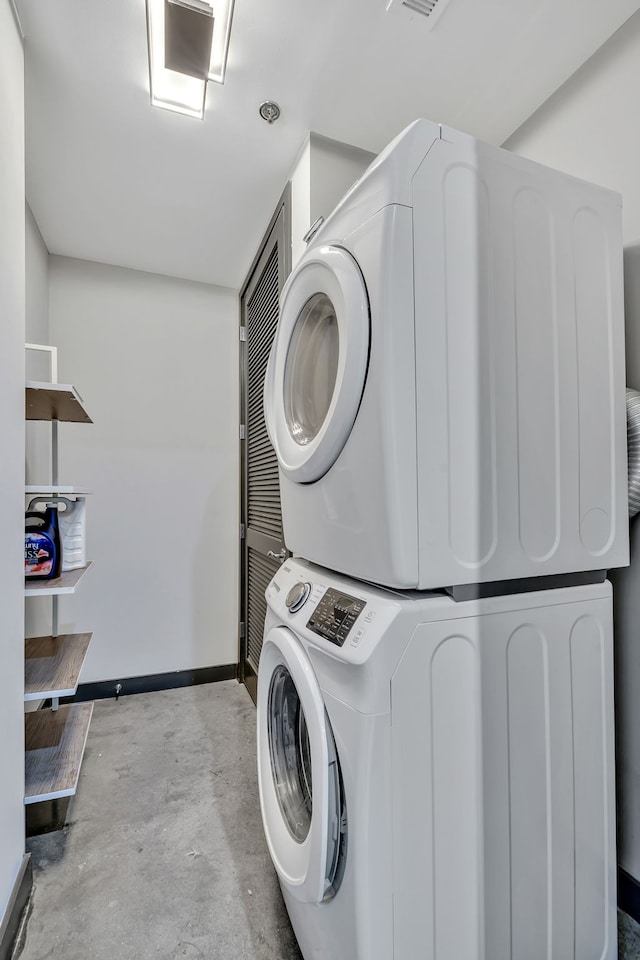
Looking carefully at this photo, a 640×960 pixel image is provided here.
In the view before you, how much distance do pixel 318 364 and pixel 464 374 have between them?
406 millimetres

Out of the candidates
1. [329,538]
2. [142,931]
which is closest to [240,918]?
[142,931]

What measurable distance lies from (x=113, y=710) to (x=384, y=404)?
2.46 metres

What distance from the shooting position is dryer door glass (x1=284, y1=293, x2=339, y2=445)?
114cm

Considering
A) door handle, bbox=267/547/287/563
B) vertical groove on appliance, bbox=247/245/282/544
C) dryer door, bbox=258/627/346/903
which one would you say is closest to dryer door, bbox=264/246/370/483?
dryer door, bbox=258/627/346/903

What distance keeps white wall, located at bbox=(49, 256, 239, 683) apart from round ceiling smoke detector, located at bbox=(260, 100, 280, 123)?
138 centimetres

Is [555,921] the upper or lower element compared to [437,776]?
lower

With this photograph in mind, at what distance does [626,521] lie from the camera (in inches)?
46.0

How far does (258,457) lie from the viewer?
2.50 metres

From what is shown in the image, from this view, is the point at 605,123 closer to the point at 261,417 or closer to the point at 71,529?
the point at 261,417

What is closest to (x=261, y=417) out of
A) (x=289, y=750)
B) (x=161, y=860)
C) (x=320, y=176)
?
(x=320, y=176)

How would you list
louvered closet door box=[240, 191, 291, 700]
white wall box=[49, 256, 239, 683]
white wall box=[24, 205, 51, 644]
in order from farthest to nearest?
white wall box=[49, 256, 239, 683], white wall box=[24, 205, 51, 644], louvered closet door box=[240, 191, 291, 700]

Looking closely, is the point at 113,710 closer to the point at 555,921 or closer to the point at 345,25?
the point at 555,921

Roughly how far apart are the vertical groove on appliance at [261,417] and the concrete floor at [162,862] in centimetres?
104

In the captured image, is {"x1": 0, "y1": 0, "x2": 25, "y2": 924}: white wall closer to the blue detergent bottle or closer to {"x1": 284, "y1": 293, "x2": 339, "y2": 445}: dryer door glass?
the blue detergent bottle
